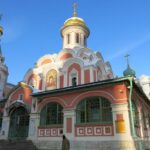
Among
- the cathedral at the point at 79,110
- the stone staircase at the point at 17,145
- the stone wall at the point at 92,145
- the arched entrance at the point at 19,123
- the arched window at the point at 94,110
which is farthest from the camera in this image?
the arched entrance at the point at 19,123

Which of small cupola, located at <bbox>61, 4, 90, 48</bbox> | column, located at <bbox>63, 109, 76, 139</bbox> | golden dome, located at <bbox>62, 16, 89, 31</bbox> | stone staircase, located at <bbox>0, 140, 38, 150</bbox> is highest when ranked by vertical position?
golden dome, located at <bbox>62, 16, 89, 31</bbox>

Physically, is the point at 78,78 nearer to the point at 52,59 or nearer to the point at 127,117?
the point at 52,59

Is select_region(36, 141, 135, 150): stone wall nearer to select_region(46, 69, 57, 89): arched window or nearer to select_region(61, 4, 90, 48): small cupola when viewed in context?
select_region(46, 69, 57, 89): arched window

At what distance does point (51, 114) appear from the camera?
15.7 meters

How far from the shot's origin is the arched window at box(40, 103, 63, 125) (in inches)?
599

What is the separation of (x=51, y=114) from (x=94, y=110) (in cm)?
379

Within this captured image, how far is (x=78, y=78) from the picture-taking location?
20.0 metres

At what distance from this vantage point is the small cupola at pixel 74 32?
25.1 meters

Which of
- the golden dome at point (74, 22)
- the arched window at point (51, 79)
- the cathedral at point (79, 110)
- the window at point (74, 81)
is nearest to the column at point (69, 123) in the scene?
the cathedral at point (79, 110)

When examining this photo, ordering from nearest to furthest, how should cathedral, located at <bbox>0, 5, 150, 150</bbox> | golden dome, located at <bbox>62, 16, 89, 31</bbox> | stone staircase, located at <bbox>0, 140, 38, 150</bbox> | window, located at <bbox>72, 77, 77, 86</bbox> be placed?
1. cathedral, located at <bbox>0, 5, 150, 150</bbox>
2. stone staircase, located at <bbox>0, 140, 38, 150</bbox>
3. window, located at <bbox>72, 77, 77, 86</bbox>
4. golden dome, located at <bbox>62, 16, 89, 31</bbox>


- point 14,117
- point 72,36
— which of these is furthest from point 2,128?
point 72,36

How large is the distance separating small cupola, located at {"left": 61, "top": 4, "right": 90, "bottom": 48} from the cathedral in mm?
3101

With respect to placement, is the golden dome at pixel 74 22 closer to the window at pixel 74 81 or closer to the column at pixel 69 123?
the window at pixel 74 81

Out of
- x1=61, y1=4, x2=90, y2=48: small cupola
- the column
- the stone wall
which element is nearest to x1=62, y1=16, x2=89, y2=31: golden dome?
x1=61, y1=4, x2=90, y2=48: small cupola
